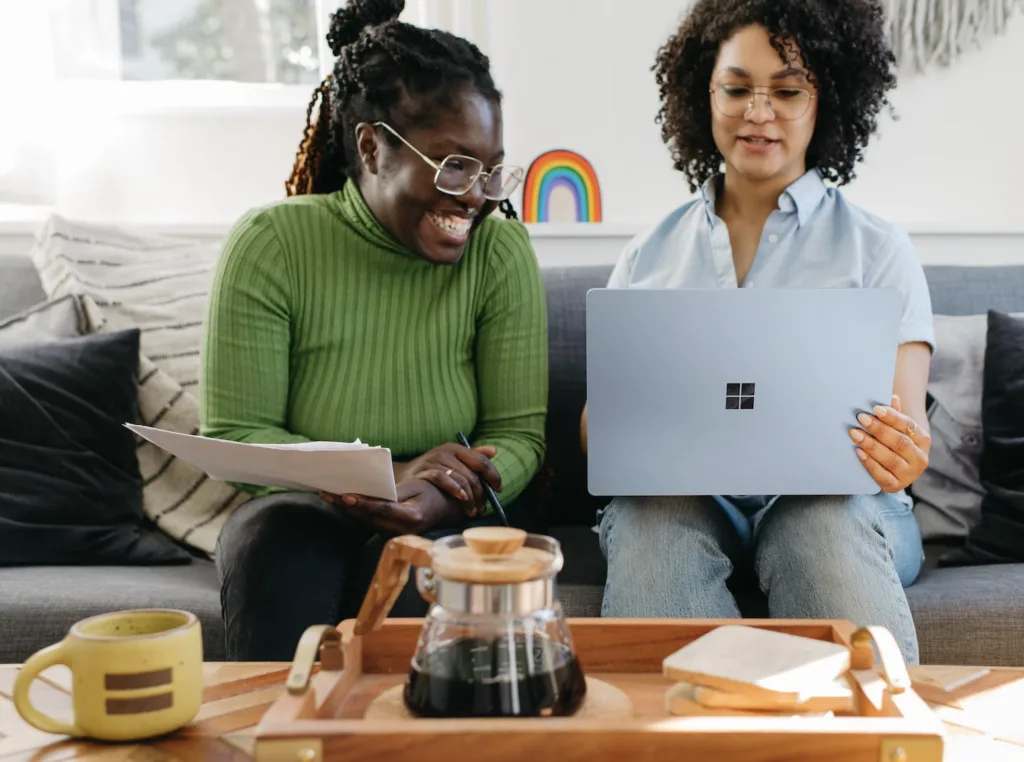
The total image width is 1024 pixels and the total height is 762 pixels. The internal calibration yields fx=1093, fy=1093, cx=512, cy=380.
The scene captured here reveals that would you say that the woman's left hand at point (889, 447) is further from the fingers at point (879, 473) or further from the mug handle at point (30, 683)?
the mug handle at point (30, 683)

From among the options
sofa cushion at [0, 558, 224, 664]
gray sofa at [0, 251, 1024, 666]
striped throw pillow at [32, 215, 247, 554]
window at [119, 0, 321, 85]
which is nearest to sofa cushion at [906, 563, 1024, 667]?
gray sofa at [0, 251, 1024, 666]

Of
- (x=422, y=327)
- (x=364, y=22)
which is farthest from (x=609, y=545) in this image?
(x=364, y=22)

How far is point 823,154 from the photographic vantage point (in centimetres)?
167

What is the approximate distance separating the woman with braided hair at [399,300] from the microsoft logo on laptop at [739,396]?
1.26 ft

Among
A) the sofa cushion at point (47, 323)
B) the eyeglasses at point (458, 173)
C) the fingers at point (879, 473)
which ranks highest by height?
the eyeglasses at point (458, 173)

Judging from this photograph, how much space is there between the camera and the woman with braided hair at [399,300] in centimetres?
153

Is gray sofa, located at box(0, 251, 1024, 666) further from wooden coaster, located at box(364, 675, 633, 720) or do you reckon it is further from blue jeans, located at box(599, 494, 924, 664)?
wooden coaster, located at box(364, 675, 633, 720)

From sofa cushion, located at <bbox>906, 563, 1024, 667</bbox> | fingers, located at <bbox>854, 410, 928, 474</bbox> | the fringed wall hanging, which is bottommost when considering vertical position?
sofa cushion, located at <bbox>906, 563, 1024, 667</bbox>

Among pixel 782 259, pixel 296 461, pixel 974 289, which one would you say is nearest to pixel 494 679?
pixel 296 461

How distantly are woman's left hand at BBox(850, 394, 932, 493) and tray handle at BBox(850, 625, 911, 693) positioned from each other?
41 centimetres

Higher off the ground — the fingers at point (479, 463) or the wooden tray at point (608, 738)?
the fingers at point (479, 463)

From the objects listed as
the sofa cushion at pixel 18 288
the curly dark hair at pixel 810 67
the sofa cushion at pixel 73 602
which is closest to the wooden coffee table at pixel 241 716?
the sofa cushion at pixel 73 602

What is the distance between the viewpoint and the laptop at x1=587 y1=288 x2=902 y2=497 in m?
1.20

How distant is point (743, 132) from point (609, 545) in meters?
0.63
